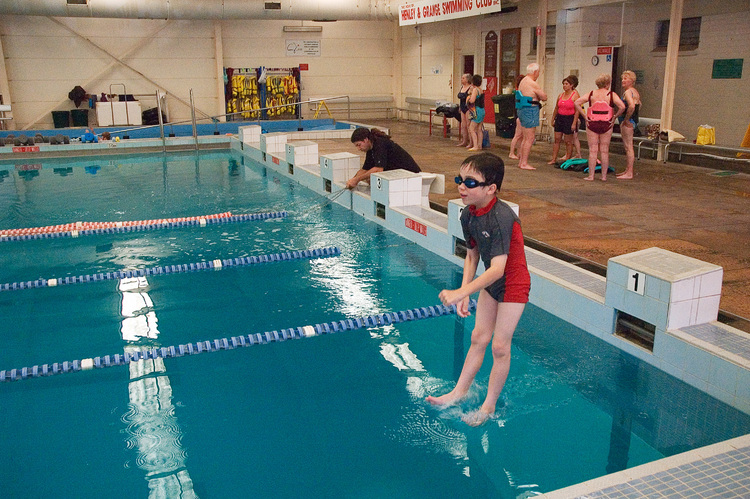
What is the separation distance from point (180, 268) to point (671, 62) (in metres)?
8.28

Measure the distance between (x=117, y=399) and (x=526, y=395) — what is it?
2.29 metres

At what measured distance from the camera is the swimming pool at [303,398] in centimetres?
296

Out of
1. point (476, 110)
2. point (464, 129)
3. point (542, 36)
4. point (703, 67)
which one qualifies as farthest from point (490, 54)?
point (703, 67)

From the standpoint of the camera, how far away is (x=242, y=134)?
1460 centimetres

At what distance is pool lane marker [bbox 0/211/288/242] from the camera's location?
24.1ft

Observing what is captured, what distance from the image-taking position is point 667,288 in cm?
366

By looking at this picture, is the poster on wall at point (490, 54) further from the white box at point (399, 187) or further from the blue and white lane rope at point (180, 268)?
the blue and white lane rope at point (180, 268)

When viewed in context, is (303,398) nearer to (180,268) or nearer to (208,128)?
(180,268)

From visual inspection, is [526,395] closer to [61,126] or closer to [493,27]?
[493,27]

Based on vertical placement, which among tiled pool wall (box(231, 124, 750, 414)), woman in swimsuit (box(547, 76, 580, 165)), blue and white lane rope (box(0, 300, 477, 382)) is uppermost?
woman in swimsuit (box(547, 76, 580, 165))

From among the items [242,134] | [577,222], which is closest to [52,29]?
[242,134]

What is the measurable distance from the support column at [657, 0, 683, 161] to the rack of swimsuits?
36.9 ft

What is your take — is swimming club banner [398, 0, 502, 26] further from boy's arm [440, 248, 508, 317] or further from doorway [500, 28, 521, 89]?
boy's arm [440, 248, 508, 317]

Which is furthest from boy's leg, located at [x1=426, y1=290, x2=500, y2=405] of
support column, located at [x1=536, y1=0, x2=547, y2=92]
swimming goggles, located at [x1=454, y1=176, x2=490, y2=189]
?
support column, located at [x1=536, y1=0, x2=547, y2=92]
